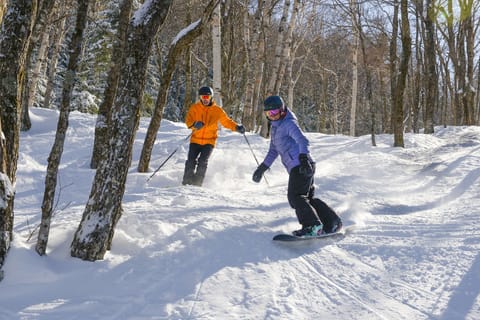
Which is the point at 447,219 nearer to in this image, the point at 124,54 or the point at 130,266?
the point at 130,266

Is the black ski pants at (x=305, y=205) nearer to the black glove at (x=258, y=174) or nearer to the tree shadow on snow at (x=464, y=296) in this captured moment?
the black glove at (x=258, y=174)

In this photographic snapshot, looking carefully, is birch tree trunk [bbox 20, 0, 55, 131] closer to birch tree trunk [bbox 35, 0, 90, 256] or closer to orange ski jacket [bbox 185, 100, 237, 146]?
birch tree trunk [bbox 35, 0, 90, 256]

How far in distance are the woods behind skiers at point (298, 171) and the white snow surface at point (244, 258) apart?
0.19m

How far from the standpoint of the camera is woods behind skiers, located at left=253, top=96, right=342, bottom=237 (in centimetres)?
461

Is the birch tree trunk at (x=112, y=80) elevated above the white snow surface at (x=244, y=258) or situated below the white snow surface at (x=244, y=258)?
above

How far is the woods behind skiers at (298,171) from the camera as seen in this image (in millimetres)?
4613

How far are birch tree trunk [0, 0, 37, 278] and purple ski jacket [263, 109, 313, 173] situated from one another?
2.75 metres

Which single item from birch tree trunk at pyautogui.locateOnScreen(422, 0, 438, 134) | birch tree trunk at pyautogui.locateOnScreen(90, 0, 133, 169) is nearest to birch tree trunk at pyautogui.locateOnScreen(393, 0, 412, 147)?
birch tree trunk at pyautogui.locateOnScreen(422, 0, 438, 134)

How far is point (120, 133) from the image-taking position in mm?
3615

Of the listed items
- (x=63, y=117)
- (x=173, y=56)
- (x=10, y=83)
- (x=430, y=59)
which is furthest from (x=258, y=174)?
(x=430, y=59)

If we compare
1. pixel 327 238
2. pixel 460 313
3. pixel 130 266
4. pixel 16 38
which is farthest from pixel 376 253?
pixel 16 38

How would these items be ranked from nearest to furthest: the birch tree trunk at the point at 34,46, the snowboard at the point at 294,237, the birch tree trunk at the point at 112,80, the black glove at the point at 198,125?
the snowboard at the point at 294,237 < the birch tree trunk at the point at 34,46 < the black glove at the point at 198,125 < the birch tree trunk at the point at 112,80

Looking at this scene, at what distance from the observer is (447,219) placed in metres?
5.88

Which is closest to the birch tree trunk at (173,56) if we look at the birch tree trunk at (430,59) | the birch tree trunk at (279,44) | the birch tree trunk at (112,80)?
the birch tree trunk at (112,80)
